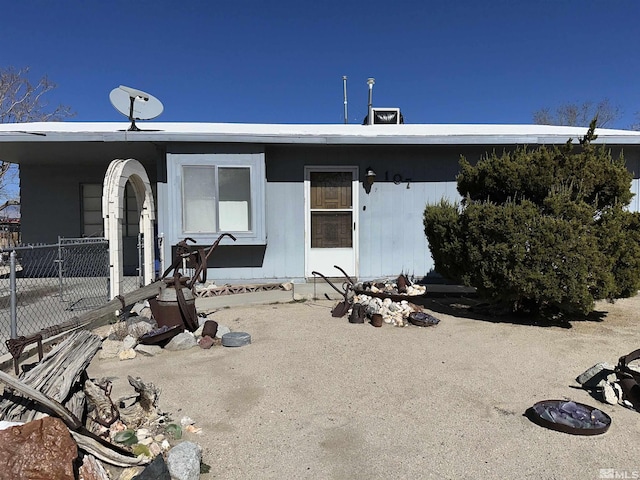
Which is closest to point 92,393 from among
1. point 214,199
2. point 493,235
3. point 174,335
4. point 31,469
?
point 31,469

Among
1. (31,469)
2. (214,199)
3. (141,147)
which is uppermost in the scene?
(141,147)

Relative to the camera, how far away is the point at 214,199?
735 centimetres

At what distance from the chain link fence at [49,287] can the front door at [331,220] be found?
305 centimetres

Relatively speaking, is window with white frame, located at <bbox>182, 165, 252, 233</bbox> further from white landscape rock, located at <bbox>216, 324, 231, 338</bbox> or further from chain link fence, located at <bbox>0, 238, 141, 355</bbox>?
white landscape rock, located at <bbox>216, 324, 231, 338</bbox>

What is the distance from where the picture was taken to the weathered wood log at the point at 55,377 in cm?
230

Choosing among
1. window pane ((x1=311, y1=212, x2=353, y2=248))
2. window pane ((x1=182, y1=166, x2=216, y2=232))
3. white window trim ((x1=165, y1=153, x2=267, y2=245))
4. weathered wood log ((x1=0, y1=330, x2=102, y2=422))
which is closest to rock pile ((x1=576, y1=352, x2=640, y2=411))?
weathered wood log ((x1=0, y1=330, x2=102, y2=422))

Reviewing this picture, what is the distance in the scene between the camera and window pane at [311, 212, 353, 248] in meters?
7.91

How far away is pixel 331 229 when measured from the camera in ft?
26.0

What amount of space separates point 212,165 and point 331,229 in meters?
2.37

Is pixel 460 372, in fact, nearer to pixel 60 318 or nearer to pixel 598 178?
pixel 598 178

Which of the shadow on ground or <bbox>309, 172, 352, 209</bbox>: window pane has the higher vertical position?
<bbox>309, 172, 352, 209</bbox>: window pane

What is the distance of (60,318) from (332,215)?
14.8 ft

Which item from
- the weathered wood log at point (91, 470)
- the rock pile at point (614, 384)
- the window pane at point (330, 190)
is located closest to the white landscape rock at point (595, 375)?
the rock pile at point (614, 384)

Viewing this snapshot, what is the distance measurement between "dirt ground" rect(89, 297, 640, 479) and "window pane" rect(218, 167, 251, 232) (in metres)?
2.34
